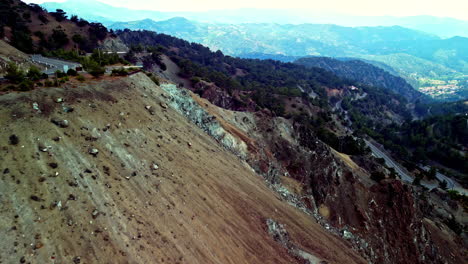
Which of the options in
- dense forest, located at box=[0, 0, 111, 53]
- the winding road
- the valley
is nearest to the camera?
the valley

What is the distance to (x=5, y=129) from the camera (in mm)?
21156

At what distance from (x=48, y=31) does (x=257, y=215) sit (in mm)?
91740

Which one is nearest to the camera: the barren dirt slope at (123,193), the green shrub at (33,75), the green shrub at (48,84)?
the barren dirt slope at (123,193)

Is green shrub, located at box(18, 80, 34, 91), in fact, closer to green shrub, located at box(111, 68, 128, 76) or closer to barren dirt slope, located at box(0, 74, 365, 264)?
barren dirt slope, located at box(0, 74, 365, 264)

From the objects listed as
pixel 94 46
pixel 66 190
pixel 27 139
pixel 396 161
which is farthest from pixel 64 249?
pixel 396 161

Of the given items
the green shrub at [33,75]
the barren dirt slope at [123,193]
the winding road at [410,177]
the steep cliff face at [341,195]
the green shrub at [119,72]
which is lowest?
the winding road at [410,177]

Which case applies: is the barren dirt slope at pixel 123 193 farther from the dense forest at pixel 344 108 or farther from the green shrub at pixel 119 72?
the dense forest at pixel 344 108

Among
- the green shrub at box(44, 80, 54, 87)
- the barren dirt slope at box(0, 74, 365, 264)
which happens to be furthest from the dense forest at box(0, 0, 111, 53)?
the barren dirt slope at box(0, 74, 365, 264)

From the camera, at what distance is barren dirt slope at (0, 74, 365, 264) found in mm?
17781

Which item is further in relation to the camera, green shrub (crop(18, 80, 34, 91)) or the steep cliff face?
the steep cliff face

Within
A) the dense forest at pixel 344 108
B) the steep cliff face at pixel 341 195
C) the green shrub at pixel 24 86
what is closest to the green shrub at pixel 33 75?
the green shrub at pixel 24 86

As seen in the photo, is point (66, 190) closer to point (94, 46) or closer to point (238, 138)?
point (238, 138)

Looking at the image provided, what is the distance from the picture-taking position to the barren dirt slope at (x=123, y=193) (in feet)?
58.3

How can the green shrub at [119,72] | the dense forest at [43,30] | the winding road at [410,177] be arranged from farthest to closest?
the winding road at [410,177], the dense forest at [43,30], the green shrub at [119,72]
